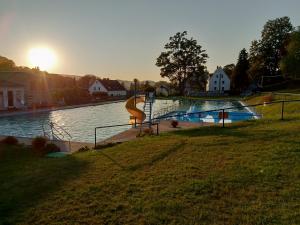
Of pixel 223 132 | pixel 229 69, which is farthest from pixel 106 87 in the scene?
pixel 223 132

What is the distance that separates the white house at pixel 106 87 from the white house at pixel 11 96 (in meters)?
30.3

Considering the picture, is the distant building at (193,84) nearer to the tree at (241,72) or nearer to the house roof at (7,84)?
the tree at (241,72)

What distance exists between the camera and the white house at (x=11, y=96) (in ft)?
101

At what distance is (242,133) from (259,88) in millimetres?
51142

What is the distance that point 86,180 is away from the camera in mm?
6035

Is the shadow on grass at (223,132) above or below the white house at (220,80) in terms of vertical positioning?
below

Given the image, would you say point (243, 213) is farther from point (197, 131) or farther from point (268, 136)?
point (197, 131)

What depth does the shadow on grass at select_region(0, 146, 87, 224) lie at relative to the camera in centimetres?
492

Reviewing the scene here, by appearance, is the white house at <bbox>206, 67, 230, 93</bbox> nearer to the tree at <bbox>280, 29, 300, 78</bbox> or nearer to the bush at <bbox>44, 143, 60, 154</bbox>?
the tree at <bbox>280, 29, 300, 78</bbox>

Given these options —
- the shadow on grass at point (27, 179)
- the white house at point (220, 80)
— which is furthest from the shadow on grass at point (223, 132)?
the white house at point (220, 80)

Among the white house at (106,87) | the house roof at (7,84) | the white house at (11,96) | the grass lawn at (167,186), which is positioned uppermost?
the white house at (106,87)

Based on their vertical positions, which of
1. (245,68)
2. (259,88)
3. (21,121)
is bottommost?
(21,121)

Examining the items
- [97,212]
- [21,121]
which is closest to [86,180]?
[97,212]

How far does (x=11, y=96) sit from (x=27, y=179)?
1185 inches
